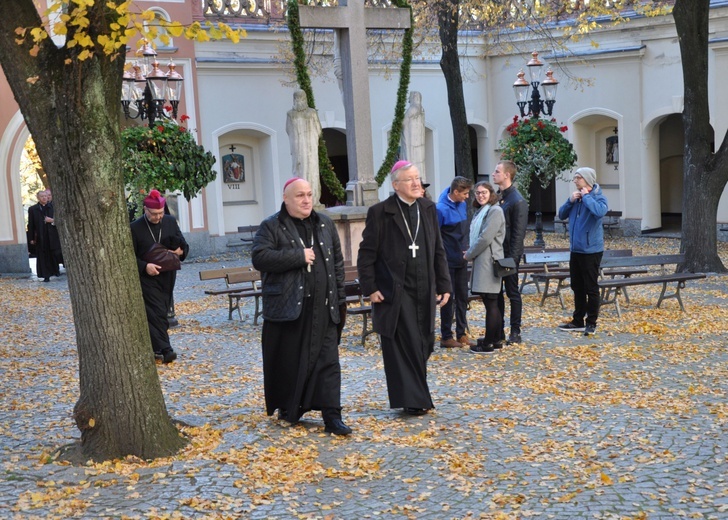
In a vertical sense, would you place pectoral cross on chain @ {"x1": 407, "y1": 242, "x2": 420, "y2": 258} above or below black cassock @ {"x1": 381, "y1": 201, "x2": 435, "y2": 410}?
above

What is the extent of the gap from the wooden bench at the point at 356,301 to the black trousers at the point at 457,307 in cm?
74

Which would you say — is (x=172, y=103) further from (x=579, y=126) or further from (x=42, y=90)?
(x=579, y=126)

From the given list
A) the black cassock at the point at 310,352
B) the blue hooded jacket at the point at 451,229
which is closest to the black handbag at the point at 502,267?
the blue hooded jacket at the point at 451,229

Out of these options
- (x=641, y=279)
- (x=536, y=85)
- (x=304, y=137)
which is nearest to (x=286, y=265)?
(x=641, y=279)

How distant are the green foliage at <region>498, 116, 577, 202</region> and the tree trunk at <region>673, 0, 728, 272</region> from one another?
444 cm

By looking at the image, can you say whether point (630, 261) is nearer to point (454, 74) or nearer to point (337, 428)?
point (337, 428)

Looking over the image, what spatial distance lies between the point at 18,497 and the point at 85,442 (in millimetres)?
724

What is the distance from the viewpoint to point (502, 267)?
933 cm

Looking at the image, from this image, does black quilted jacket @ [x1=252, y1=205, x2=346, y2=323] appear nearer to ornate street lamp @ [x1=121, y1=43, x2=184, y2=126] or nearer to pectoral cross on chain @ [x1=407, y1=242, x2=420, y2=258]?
pectoral cross on chain @ [x1=407, y1=242, x2=420, y2=258]

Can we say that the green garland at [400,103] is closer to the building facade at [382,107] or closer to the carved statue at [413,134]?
the carved statue at [413,134]

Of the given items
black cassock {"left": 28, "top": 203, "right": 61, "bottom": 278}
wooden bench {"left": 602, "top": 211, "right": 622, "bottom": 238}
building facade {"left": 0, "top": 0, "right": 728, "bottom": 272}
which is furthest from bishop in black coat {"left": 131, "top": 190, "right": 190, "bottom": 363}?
wooden bench {"left": 602, "top": 211, "right": 622, "bottom": 238}

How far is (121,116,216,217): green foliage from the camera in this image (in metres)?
13.2

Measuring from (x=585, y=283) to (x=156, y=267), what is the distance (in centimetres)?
430

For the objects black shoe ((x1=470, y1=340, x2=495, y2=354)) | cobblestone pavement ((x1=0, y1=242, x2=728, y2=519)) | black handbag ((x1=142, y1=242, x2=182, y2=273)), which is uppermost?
black handbag ((x1=142, y1=242, x2=182, y2=273))
